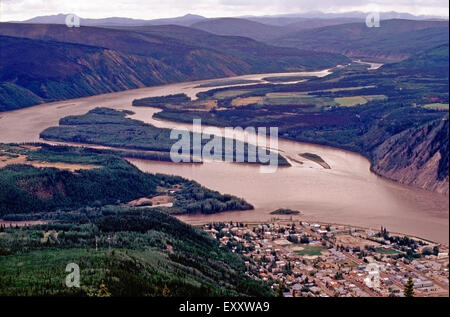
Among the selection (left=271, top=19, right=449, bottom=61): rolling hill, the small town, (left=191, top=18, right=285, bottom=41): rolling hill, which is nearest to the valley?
the small town

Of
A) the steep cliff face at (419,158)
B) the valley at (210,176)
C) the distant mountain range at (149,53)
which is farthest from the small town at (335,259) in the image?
the distant mountain range at (149,53)

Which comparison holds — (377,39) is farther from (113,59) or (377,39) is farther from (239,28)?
(113,59)

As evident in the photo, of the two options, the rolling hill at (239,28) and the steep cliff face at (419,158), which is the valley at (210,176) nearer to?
the steep cliff face at (419,158)

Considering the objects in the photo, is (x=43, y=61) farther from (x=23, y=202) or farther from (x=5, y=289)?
(x=5, y=289)

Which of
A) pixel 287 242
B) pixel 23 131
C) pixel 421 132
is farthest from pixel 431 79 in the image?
pixel 287 242

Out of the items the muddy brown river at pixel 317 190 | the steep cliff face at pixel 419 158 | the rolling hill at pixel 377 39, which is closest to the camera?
the muddy brown river at pixel 317 190

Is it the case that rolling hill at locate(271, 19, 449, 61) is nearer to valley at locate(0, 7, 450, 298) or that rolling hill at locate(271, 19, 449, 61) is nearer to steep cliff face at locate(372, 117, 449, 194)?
valley at locate(0, 7, 450, 298)
